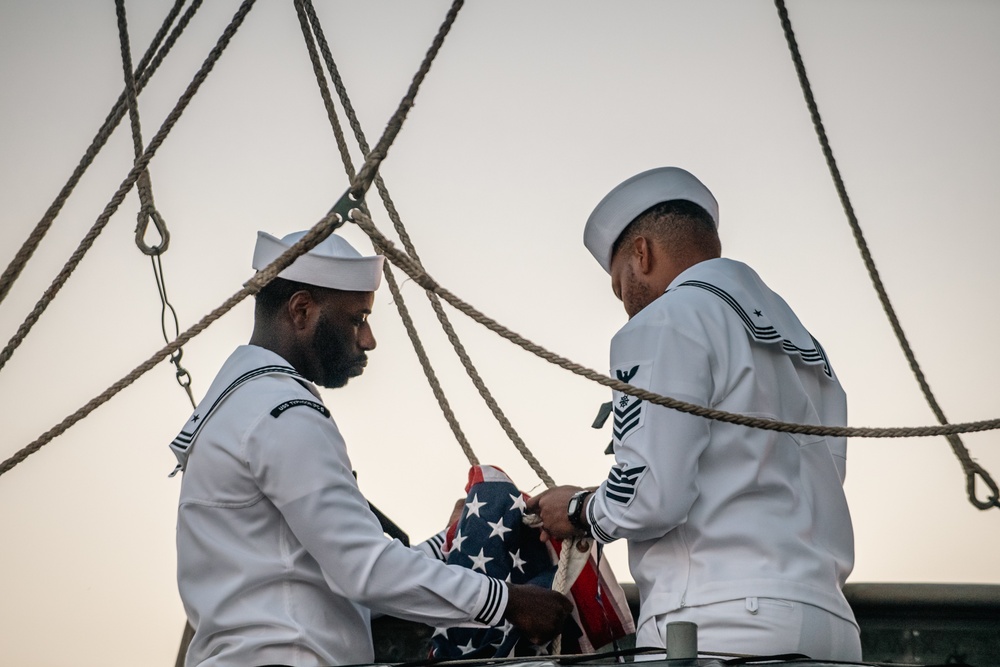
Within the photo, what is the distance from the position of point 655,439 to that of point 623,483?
12 cm

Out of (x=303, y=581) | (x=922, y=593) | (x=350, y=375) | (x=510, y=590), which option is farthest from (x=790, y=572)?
(x=922, y=593)

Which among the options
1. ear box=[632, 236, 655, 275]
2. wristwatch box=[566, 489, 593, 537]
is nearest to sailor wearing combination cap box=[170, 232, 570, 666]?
wristwatch box=[566, 489, 593, 537]

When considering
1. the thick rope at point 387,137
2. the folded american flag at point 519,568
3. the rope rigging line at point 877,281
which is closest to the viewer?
the thick rope at point 387,137

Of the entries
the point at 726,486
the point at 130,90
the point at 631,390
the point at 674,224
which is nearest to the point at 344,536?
the point at 631,390

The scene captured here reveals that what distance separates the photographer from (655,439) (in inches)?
110

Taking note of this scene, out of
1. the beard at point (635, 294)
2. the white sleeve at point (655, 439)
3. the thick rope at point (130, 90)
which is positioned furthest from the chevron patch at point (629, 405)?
the thick rope at point (130, 90)

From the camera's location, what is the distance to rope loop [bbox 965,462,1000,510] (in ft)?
13.8

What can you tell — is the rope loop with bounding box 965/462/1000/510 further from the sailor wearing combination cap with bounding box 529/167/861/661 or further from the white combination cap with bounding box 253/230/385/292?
the white combination cap with bounding box 253/230/385/292

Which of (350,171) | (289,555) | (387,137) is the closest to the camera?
(387,137)

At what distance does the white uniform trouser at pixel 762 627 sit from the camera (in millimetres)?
2689

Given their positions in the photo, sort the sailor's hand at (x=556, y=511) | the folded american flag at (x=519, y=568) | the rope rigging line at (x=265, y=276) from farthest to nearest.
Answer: the folded american flag at (x=519, y=568), the sailor's hand at (x=556, y=511), the rope rigging line at (x=265, y=276)

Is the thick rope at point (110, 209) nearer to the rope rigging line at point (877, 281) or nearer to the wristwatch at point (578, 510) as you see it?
the wristwatch at point (578, 510)

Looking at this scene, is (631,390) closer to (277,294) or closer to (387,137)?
(387,137)

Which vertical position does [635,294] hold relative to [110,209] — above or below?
below
